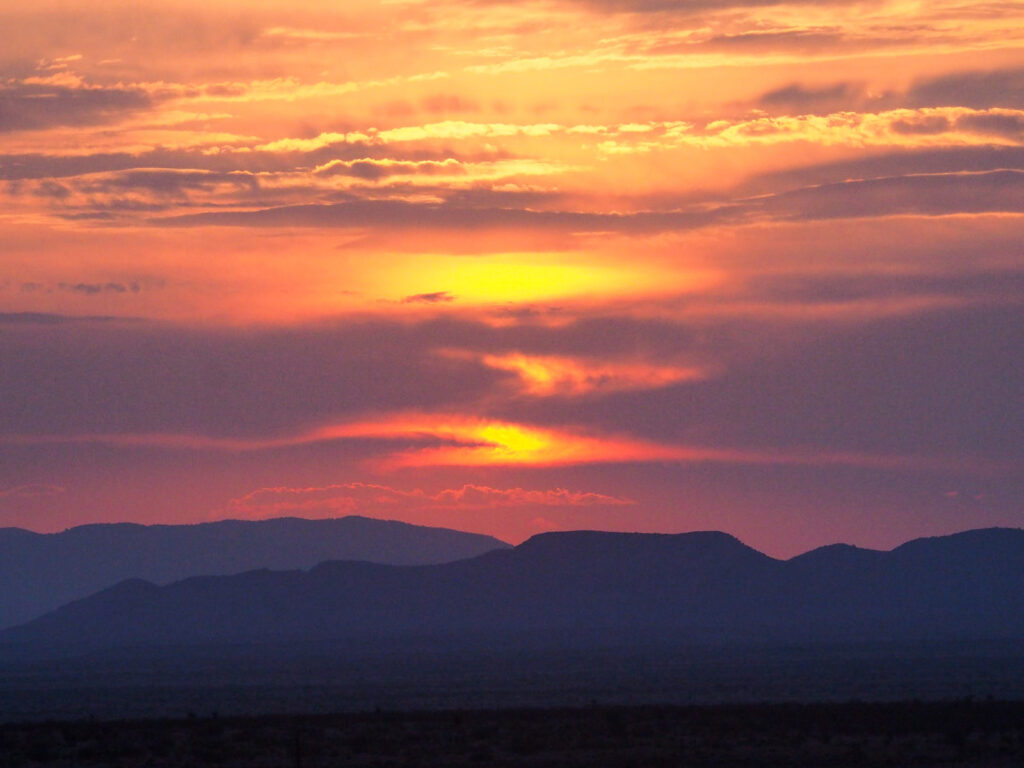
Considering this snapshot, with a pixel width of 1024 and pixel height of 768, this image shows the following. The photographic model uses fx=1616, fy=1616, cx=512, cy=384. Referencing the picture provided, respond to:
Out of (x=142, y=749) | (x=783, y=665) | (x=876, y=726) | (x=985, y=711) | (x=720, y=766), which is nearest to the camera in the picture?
(x=720, y=766)

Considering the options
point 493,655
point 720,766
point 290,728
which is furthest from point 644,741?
point 493,655

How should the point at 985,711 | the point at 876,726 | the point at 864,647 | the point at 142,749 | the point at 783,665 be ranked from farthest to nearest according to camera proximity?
the point at 864,647 < the point at 783,665 < the point at 985,711 < the point at 876,726 < the point at 142,749

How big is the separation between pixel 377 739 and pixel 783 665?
2716 inches

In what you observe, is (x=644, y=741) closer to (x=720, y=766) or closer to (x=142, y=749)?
(x=720, y=766)

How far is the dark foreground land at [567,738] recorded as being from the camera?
4322 centimetres

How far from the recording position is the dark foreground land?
142 ft

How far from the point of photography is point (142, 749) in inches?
1855

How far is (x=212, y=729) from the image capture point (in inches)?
2035

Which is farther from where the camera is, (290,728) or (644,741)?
(290,728)

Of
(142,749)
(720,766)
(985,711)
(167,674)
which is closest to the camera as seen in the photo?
(720,766)

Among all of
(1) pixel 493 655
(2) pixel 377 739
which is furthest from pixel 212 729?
(1) pixel 493 655

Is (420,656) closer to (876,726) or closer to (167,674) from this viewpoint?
(167,674)

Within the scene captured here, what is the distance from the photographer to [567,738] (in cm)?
4903

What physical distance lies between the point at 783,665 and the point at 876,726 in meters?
64.1
